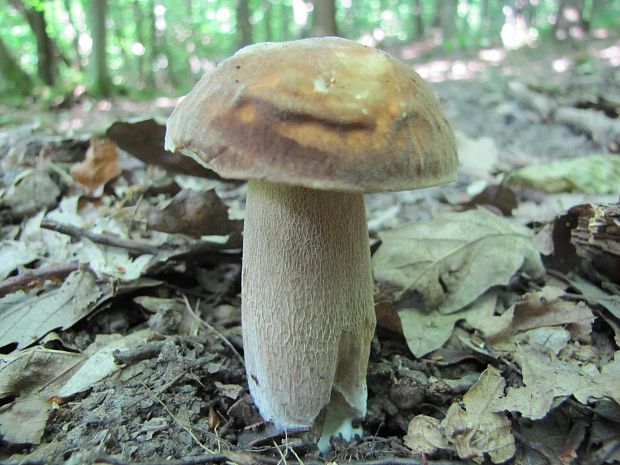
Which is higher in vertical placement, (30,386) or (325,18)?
(325,18)

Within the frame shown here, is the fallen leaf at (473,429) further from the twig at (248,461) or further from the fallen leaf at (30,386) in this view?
the fallen leaf at (30,386)

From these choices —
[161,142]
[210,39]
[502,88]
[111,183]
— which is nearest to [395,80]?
[161,142]

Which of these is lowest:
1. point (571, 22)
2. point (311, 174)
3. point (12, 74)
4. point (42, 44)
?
point (571, 22)

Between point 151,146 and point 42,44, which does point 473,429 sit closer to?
point 151,146

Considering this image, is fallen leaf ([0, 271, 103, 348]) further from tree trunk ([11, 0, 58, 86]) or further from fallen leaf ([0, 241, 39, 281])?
tree trunk ([11, 0, 58, 86])

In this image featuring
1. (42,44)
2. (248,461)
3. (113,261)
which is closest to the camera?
(248,461)

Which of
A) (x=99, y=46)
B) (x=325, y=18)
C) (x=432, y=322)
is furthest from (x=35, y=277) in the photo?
(x=99, y=46)

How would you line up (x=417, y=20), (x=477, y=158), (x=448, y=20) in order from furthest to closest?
(x=417, y=20) → (x=448, y=20) → (x=477, y=158)

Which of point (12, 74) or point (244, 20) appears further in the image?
point (244, 20)
